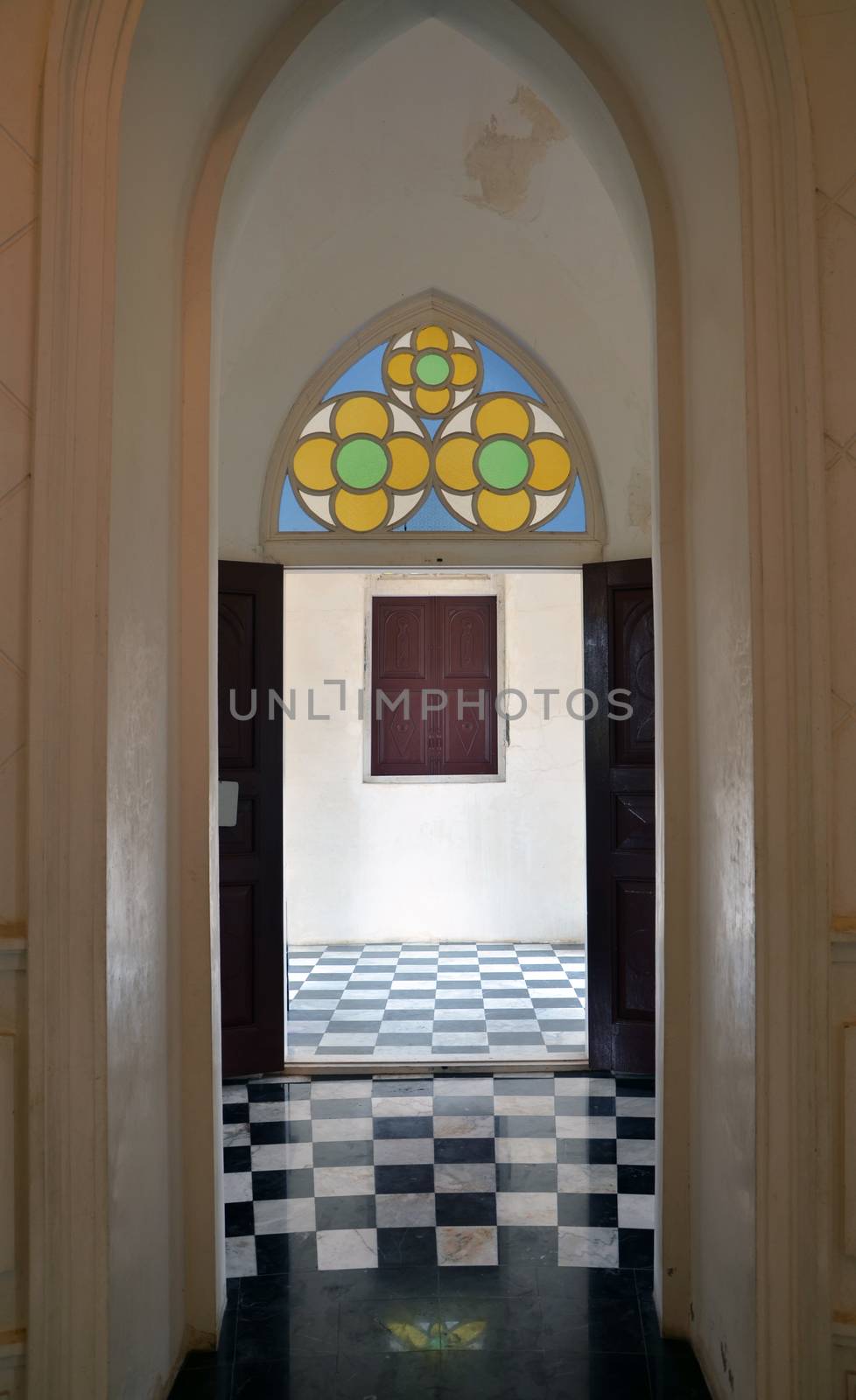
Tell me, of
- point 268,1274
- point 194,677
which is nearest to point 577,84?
point 194,677

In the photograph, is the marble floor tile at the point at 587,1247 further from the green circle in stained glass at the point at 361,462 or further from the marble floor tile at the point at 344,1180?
the green circle in stained glass at the point at 361,462

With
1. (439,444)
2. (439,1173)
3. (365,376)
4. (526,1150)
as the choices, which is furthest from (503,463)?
(439,1173)

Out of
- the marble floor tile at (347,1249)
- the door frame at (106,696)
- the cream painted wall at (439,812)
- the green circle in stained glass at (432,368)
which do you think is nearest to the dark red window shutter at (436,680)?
the cream painted wall at (439,812)

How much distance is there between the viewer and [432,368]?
17.8 feet

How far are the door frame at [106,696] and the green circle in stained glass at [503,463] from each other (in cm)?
317

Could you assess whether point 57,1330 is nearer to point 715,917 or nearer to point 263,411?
point 715,917

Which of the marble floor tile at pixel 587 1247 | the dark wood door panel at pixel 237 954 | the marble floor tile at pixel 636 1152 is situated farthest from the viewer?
the dark wood door panel at pixel 237 954

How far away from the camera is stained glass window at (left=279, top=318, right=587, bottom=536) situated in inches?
212

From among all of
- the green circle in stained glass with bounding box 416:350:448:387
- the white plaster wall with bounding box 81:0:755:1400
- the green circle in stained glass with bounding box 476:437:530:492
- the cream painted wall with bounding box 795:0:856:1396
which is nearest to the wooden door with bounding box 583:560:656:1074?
the green circle in stained glass with bounding box 476:437:530:492

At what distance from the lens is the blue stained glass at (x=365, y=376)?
5.41 m

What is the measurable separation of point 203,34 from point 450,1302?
3371mm

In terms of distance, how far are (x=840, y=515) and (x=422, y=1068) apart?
3907mm

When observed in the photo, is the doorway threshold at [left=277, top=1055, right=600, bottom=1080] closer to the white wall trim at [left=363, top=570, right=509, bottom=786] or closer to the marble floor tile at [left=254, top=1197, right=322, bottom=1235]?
the marble floor tile at [left=254, top=1197, right=322, bottom=1235]

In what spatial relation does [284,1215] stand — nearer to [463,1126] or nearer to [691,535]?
[463,1126]
